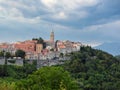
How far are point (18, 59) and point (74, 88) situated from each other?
183ft

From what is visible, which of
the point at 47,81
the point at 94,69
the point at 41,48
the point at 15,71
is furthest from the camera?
the point at 41,48

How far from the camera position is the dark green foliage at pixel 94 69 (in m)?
63.5

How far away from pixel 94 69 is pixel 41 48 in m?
27.1

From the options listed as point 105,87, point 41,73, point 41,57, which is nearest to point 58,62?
point 41,57

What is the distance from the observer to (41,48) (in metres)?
102

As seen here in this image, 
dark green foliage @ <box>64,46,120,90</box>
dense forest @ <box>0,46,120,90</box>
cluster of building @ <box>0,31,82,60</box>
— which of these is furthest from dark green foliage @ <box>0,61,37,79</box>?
cluster of building @ <box>0,31,82,60</box>

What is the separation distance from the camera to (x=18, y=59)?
8262 centimetres

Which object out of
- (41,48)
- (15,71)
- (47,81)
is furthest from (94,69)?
(47,81)

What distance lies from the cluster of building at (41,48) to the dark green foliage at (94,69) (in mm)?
10709

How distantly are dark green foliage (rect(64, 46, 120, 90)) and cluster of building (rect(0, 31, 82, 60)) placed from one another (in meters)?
10.7

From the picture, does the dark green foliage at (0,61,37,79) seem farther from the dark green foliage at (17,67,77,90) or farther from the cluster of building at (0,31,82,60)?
the dark green foliage at (17,67,77,90)

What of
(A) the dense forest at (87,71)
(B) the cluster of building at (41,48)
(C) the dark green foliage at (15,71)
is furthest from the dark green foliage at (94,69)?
(B) the cluster of building at (41,48)

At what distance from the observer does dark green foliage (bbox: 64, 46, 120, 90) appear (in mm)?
63500

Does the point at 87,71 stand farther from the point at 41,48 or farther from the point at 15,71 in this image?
the point at 41,48
